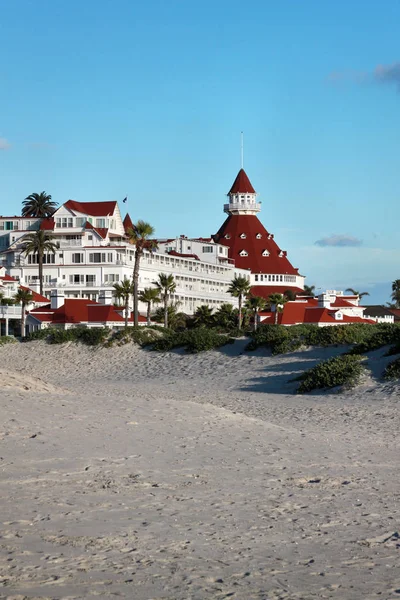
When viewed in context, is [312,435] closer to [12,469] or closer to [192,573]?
[12,469]

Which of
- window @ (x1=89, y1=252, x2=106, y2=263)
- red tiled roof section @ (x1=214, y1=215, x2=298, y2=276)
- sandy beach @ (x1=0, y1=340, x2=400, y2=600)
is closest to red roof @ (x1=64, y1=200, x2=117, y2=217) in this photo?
window @ (x1=89, y1=252, x2=106, y2=263)

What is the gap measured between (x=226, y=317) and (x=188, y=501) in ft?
233

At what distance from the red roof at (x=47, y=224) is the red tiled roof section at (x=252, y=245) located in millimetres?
32763

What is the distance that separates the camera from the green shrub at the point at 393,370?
3020 centimetres

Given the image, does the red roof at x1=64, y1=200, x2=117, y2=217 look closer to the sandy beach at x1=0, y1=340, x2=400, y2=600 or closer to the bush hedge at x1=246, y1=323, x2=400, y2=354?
the bush hedge at x1=246, y1=323, x2=400, y2=354

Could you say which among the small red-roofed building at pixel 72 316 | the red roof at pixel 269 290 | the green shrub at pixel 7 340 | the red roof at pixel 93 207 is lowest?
the green shrub at pixel 7 340

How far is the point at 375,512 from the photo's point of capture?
11859 mm

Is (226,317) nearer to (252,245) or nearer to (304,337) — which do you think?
(304,337)

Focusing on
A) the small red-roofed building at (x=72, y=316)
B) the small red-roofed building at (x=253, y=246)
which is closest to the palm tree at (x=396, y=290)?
the small red-roofed building at (x=253, y=246)

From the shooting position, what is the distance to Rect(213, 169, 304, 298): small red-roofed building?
120 metres

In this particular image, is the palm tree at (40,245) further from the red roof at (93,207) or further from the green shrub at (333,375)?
the green shrub at (333,375)

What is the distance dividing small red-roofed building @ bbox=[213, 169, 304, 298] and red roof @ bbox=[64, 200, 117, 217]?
84.4ft

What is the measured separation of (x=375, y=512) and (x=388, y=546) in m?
1.74

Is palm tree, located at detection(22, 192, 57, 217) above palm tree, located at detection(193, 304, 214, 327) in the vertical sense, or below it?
above
